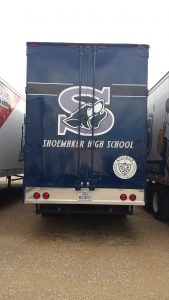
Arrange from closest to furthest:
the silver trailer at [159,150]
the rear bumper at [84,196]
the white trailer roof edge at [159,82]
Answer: the rear bumper at [84,196] → the silver trailer at [159,150] → the white trailer roof edge at [159,82]

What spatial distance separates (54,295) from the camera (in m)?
4.73

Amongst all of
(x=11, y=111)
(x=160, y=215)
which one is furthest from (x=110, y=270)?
(x=11, y=111)

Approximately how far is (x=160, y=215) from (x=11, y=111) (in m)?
5.60

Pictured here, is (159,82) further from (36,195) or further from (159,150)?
(36,195)

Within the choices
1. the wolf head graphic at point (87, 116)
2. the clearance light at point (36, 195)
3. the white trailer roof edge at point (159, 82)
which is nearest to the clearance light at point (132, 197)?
the wolf head graphic at point (87, 116)

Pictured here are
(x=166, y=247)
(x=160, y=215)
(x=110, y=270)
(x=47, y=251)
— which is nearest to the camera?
(x=110, y=270)

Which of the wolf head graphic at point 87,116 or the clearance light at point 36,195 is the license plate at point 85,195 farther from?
the wolf head graphic at point 87,116

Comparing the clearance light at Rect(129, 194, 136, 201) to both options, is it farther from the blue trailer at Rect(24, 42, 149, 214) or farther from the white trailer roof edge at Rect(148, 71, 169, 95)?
the white trailer roof edge at Rect(148, 71, 169, 95)

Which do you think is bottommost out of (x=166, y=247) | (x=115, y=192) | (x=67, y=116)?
(x=166, y=247)

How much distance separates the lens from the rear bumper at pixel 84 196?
24.9ft

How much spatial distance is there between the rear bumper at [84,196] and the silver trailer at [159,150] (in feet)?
6.46

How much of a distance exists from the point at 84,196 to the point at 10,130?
534cm

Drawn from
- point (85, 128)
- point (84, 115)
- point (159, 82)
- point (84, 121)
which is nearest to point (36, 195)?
point (85, 128)

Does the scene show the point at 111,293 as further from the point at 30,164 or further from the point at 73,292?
the point at 30,164
